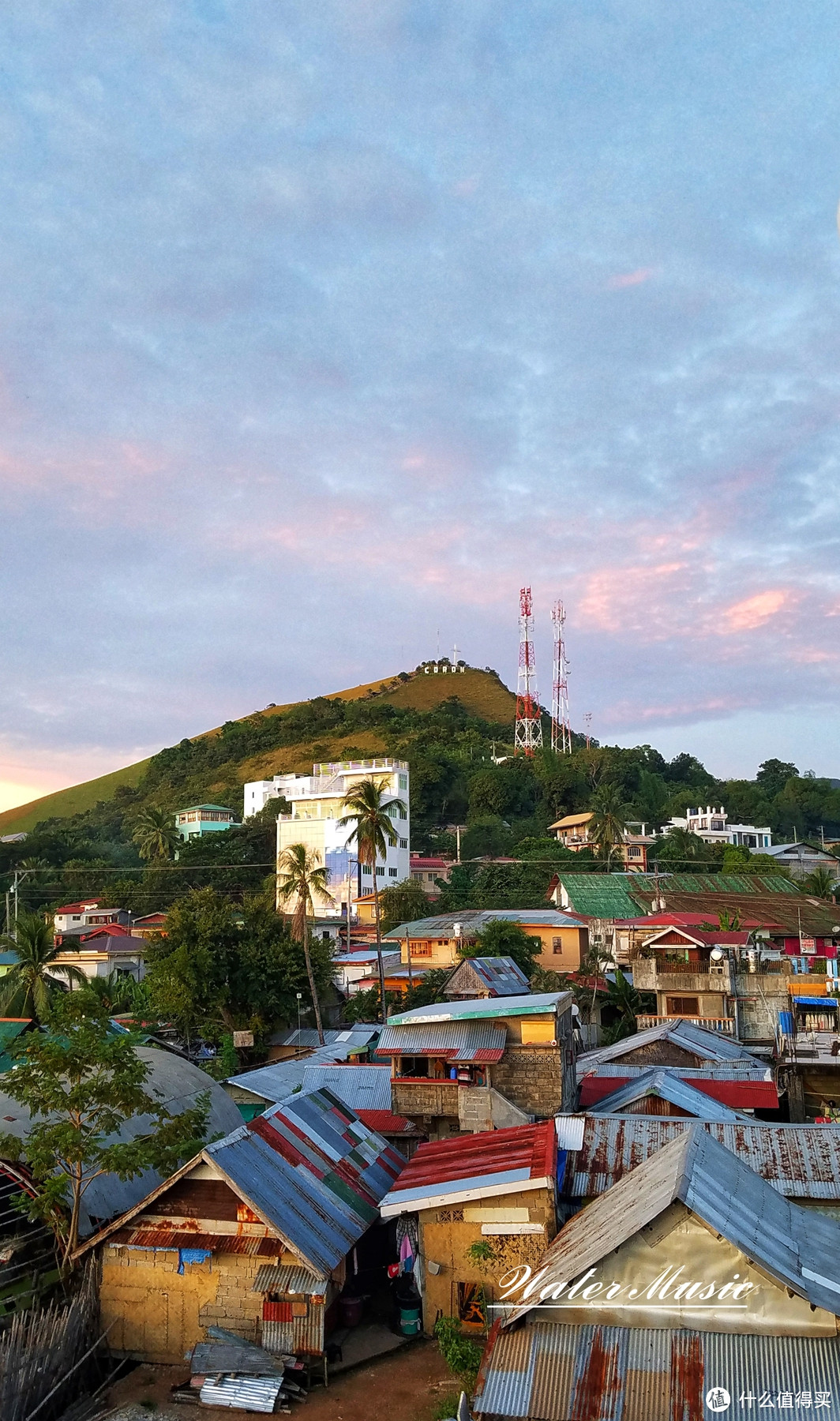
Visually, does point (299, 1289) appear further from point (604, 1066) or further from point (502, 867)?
point (502, 867)

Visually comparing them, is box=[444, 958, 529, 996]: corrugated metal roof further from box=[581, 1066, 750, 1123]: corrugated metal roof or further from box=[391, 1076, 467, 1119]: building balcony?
box=[391, 1076, 467, 1119]: building balcony

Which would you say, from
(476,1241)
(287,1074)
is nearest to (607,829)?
(287,1074)

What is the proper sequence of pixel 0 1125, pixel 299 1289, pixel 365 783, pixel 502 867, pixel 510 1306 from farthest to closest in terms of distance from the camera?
pixel 502 867 < pixel 365 783 < pixel 0 1125 < pixel 299 1289 < pixel 510 1306

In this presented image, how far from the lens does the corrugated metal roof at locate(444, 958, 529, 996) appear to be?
28750 millimetres

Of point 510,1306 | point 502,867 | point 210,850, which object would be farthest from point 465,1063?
point 210,850

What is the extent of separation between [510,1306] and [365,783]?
30.5 m

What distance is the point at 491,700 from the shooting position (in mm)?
144125

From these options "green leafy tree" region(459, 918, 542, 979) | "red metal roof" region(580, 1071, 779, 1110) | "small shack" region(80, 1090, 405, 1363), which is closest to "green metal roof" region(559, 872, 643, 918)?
"green leafy tree" region(459, 918, 542, 979)

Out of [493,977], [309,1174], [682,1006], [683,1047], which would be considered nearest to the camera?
[309,1174]

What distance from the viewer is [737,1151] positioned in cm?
1798

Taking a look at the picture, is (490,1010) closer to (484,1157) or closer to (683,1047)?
(484,1157)

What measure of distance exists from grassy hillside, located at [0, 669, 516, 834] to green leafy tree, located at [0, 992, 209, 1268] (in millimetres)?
90697

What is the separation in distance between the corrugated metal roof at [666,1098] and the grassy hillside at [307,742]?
277ft

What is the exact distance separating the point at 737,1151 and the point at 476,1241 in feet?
20.2
